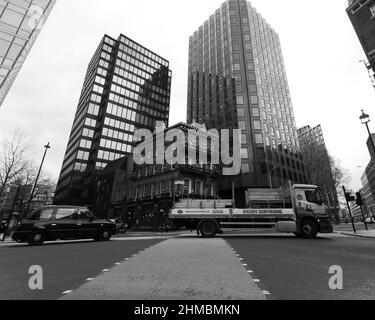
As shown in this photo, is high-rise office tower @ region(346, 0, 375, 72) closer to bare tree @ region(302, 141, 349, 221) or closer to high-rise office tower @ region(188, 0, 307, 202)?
bare tree @ region(302, 141, 349, 221)

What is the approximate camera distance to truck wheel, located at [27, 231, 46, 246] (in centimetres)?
1152

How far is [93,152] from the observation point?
68.8m

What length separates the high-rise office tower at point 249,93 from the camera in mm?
49938

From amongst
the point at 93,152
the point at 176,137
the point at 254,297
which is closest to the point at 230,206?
the point at 254,297

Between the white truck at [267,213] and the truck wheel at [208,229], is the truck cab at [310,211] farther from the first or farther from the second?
the truck wheel at [208,229]

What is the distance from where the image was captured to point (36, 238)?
11625mm

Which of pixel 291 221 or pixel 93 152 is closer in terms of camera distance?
pixel 291 221

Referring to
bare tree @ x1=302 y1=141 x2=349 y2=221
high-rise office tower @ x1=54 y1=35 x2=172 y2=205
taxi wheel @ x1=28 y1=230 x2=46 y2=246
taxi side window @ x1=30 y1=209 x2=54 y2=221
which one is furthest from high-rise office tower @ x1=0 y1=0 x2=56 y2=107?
bare tree @ x1=302 y1=141 x2=349 y2=221

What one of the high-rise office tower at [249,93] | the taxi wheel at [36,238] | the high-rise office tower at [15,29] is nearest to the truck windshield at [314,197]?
the taxi wheel at [36,238]

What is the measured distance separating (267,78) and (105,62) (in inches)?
2205

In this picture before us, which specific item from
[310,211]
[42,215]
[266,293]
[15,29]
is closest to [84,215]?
[42,215]

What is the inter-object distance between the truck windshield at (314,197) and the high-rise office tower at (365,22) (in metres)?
24.1
